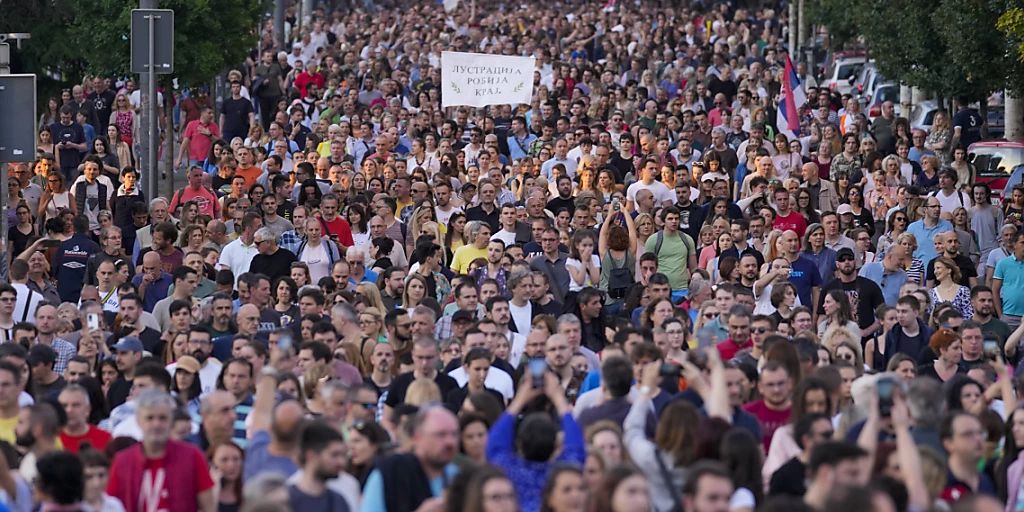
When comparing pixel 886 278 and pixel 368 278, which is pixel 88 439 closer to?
pixel 368 278

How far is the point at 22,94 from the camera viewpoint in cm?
1858

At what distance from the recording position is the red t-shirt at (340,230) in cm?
2062

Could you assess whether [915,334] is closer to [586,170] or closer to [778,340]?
[778,340]

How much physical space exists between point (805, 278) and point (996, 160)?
346 inches

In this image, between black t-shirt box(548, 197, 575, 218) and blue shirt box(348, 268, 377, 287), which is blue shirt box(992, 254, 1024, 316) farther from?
blue shirt box(348, 268, 377, 287)

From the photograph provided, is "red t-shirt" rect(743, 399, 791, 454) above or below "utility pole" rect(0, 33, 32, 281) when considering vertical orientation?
below

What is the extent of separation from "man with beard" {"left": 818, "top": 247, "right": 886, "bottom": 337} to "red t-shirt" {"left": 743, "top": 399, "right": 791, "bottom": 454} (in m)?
5.97

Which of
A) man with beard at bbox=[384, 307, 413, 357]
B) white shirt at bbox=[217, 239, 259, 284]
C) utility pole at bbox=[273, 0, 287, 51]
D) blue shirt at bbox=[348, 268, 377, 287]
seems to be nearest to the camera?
man with beard at bbox=[384, 307, 413, 357]

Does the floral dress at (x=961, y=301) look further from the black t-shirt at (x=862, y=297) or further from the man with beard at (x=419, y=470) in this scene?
the man with beard at (x=419, y=470)

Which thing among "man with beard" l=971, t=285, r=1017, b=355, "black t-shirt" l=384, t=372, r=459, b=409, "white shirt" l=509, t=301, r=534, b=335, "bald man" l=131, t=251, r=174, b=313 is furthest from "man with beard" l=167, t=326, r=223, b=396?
"man with beard" l=971, t=285, r=1017, b=355

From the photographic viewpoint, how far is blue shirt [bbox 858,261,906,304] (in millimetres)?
19234

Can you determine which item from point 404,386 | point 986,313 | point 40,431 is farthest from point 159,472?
point 986,313

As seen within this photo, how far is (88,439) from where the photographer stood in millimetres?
12070

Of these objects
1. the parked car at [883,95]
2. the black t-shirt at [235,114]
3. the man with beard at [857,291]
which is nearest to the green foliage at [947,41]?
the parked car at [883,95]
